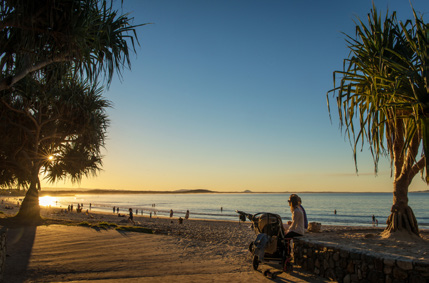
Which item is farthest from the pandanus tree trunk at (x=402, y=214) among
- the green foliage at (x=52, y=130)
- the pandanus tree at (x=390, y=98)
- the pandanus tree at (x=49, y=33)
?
the green foliage at (x=52, y=130)

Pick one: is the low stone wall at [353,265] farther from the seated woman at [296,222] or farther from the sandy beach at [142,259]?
the sandy beach at [142,259]

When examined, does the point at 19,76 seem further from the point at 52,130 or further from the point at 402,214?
the point at 52,130

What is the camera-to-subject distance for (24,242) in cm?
939

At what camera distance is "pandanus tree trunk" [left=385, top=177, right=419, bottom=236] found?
7.52m

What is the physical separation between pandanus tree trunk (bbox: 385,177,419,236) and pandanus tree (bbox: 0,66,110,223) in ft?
48.1

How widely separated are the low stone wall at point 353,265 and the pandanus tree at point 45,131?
13407mm

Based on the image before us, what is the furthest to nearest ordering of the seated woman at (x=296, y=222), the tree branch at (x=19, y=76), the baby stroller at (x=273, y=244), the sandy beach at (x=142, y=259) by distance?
1. the seated woman at (x=296, y=222)
2. the baby stroller at (x=273, y=244)
3. the sandy beach at (x=142, y=259)
4. the tree branch at (x=19, y=76)

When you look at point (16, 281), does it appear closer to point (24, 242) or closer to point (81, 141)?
point (24, 242)

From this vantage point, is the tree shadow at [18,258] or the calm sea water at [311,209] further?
the calm sea water at [311,209]

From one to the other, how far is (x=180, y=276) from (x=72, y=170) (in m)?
16.5

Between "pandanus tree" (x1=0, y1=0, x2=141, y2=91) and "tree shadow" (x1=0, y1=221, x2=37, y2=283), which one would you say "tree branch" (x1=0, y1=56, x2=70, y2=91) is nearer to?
"pandanus tree" (x1=0, y1=0, x2=141, y2=91)

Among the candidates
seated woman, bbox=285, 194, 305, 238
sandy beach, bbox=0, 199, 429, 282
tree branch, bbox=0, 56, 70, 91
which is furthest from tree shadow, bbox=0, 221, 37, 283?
seated woman, bbox=285, 194, 305, 238

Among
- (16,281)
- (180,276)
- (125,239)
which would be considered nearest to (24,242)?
(125,239)

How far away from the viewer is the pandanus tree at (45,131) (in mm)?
15445
